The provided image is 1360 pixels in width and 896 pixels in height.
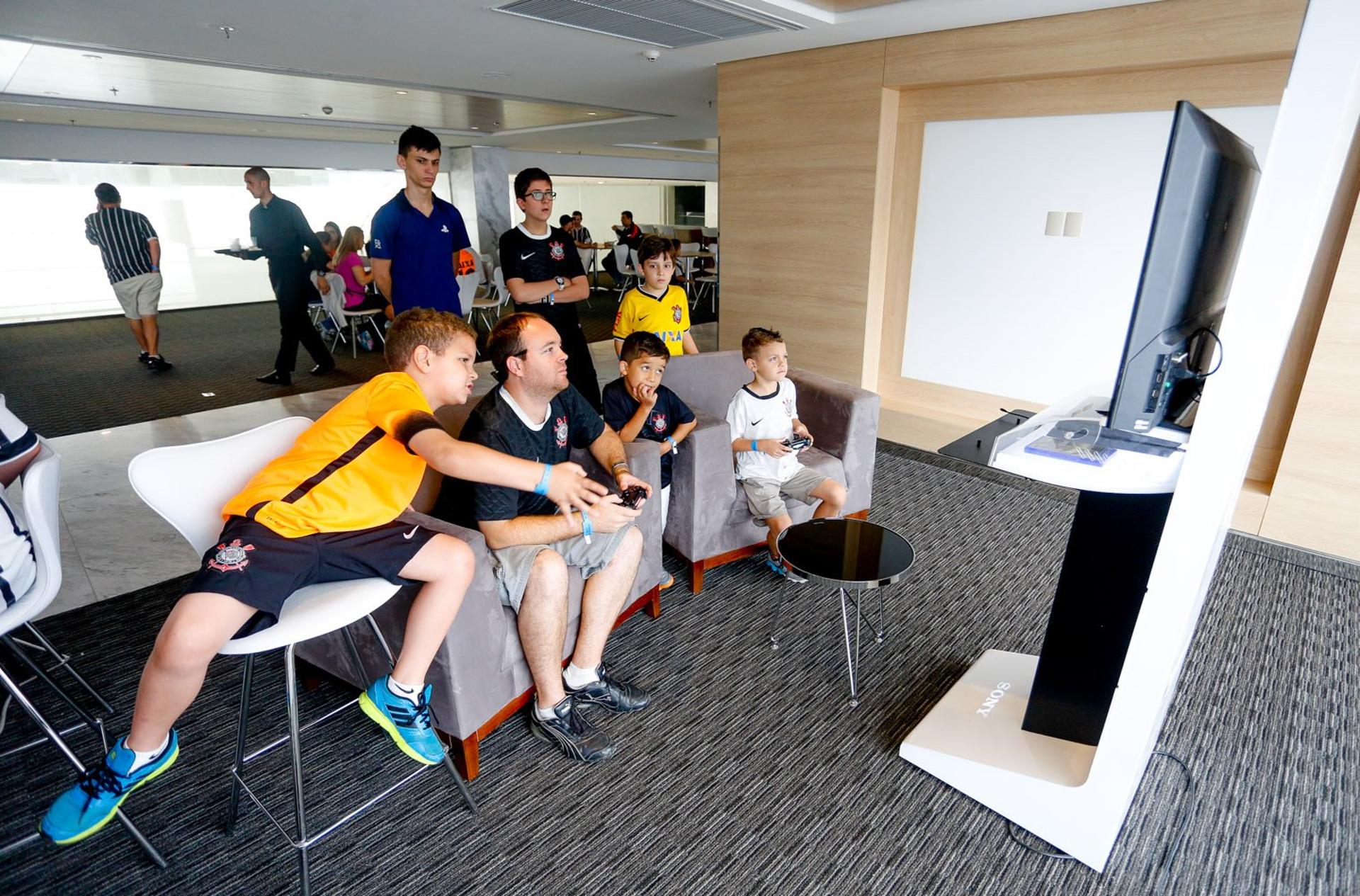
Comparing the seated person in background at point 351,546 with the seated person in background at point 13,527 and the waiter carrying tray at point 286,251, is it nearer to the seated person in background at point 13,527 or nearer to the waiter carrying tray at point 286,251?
the seated person in background at point 13,527

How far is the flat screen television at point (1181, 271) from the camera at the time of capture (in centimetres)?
132

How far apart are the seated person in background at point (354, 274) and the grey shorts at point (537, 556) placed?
19.0 feet

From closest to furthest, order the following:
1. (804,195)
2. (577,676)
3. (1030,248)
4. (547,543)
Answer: (547,543)
(577,676)
(1030,248)
(804,195)

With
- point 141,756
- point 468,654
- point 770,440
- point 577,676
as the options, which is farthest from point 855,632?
point 141,756

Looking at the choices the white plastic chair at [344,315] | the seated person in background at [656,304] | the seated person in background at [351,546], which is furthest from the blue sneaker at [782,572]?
the white plastic chair at [344,315]

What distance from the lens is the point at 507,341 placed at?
6.97ft

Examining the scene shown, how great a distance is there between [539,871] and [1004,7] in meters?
4.30

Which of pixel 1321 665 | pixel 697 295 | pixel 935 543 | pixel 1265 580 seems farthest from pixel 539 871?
pixel 697 295

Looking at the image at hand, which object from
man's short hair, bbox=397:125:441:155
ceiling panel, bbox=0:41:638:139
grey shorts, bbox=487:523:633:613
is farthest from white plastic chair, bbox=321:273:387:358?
grey shorts, bbox=487:523:633:613

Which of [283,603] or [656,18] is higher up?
[656,18]

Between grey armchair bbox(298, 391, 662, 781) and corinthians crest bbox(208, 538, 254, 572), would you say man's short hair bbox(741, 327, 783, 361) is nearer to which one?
grey armchair bbox(298, 391, 662, 781)

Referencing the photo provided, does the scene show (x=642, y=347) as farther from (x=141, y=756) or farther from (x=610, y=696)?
(x=141, y=756)

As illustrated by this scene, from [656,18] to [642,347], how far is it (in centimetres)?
228

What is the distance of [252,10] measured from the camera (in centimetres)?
384
